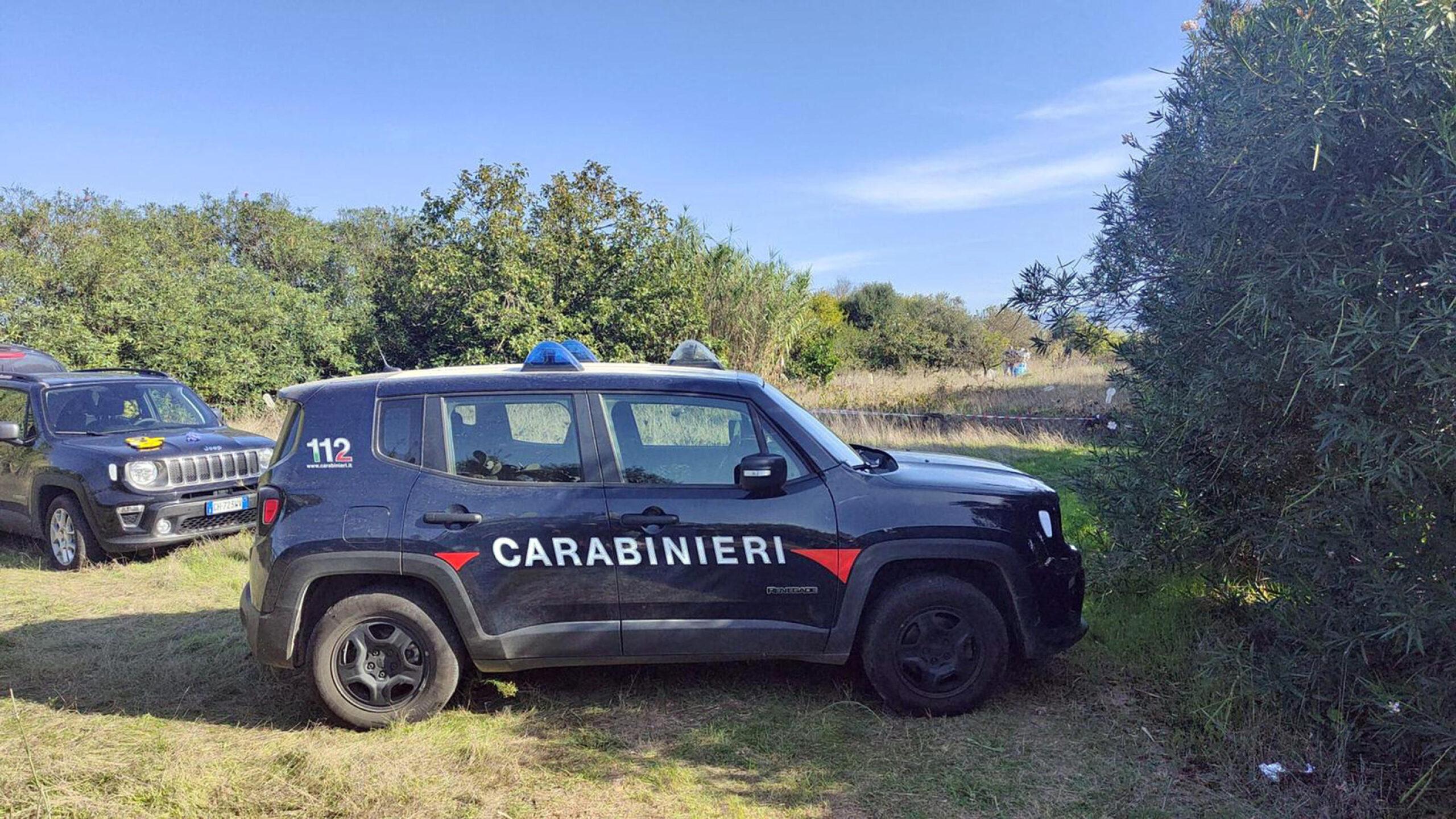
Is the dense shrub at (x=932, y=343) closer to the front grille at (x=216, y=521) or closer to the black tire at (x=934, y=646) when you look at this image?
the front grille at (x=216, y=521)

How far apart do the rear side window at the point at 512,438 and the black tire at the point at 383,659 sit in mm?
724

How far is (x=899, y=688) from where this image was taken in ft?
14.9

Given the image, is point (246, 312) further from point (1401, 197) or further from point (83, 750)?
point (1401, 197)

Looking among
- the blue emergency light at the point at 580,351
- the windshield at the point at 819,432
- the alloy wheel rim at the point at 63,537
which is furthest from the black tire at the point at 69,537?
the windshield at the point at 819,432

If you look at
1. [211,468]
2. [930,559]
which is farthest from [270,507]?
[211,468]

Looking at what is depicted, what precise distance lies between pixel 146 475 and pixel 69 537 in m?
0.99

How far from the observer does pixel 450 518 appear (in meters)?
4.46

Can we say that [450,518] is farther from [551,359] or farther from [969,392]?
[969,392]

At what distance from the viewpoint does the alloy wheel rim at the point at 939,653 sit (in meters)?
4.56

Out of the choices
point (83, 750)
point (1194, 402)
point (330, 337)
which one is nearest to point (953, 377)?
point (330, 337)

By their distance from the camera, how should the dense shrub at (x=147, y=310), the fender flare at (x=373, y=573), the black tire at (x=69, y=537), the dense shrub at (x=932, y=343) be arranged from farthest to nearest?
the dense shrub at (x=932, y=343)
the dense shrub at (x=147, y=310)
the black tire at (x=69, y=537)
the fender flare at (x=373, y=573)

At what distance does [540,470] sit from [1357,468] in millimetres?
3521

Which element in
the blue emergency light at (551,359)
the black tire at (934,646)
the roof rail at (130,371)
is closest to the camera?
the black tire at (934,646)

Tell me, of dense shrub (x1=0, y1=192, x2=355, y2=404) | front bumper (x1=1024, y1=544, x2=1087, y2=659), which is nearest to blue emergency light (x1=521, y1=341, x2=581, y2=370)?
front bumper (x1=1024, y1=544, x2=1087, y2=659)
